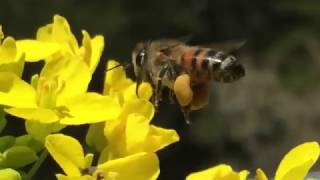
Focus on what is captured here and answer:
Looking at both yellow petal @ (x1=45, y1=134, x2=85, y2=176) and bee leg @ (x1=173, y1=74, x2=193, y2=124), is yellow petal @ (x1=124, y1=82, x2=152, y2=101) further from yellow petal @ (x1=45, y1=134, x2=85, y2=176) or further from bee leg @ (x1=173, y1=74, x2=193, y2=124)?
yellow petal @ (x1=45, y1=134, x2=85, y2=176)

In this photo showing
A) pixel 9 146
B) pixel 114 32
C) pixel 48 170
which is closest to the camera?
pixel 9 146

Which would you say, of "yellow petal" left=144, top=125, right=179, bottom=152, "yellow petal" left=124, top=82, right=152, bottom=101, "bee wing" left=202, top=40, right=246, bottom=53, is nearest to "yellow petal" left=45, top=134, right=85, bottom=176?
"yellow petal" left=144, top=125, right=179, bottom=152

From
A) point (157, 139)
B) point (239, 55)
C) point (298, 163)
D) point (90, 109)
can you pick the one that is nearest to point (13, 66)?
point (90, 109)

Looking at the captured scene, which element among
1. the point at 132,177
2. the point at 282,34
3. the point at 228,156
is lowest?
the point at 228,156

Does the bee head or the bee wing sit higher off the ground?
the bee wing

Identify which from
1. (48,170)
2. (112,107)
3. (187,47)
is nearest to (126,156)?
(112,107)

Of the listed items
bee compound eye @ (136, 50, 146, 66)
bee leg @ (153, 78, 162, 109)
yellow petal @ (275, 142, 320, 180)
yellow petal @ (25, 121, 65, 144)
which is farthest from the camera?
bee compound eye @ (136, 50, 146, 66)

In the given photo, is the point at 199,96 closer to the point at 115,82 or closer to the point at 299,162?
the point at 115,82

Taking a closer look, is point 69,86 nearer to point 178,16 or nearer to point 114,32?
point 114,32
